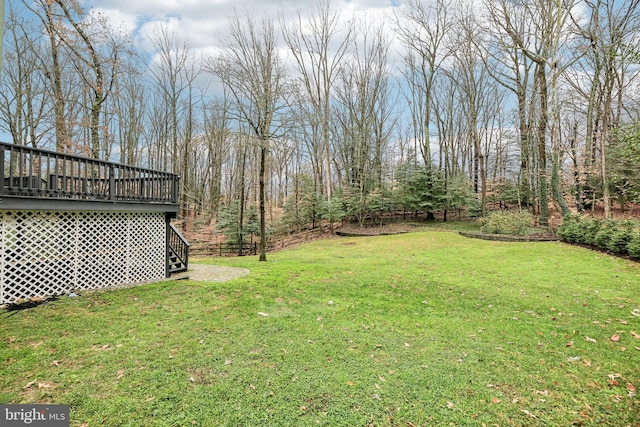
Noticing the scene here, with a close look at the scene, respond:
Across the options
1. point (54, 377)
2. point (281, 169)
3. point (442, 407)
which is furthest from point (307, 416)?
point (281, 169)

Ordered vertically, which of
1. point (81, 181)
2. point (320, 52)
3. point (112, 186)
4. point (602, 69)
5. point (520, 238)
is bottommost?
point (520, 238)

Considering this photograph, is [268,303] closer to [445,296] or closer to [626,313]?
[445,296]

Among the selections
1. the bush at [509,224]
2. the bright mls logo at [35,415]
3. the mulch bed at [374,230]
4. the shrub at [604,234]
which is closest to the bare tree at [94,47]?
the bright mls logo at [35,415]

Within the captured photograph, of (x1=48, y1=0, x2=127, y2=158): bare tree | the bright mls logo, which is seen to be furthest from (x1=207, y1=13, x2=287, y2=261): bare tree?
the bright mls logo

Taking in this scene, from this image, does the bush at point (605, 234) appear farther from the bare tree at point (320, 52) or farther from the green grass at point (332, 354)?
the bare tree at point (320, 52)

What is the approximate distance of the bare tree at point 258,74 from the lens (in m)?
11.0

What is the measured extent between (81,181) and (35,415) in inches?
205

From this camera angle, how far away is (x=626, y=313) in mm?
5699

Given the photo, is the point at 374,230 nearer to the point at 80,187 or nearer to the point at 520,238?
the point at 520,238

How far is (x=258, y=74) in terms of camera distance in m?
11.3

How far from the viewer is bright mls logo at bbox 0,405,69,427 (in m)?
3.07

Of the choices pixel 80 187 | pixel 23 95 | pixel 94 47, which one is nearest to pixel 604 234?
pixel 80 187

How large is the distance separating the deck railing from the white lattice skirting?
405 mm

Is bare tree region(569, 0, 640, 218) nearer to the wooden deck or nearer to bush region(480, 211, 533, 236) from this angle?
bush region(480, 211, 533, 236)
